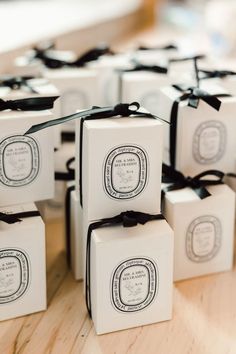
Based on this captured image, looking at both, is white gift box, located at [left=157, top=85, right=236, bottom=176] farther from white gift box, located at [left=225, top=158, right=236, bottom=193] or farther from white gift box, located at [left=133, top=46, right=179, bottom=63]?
white gift box, located at [left=133, top=46, right=179, bottom=63]

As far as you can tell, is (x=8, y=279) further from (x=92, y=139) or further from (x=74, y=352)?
(x=92, y=139)

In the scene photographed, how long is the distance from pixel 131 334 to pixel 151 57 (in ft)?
2.75

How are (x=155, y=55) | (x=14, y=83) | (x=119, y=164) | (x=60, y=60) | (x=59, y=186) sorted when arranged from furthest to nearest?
(x=155, y=55) → (x=60, y=60) → (x=59, y=186) → (x=14, y=83) → (x=119, y=164)

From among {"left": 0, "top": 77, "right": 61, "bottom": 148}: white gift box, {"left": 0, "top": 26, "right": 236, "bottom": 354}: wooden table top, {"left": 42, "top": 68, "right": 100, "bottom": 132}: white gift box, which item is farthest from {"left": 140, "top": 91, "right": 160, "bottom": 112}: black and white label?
{"left": 0, "top": 26, "right": 236, "bottom": 354}: wooden table top

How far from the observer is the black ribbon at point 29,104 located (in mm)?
999

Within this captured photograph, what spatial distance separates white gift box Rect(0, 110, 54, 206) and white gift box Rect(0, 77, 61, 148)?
94 mm

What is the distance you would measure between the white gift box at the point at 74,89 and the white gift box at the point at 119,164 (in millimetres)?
328

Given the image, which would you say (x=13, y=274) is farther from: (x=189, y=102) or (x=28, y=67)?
(x=28, y=67)

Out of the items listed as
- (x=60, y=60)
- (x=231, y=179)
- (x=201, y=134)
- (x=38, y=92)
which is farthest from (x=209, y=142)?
(x=60, y=60)

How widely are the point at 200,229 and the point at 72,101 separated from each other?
1.44 ft

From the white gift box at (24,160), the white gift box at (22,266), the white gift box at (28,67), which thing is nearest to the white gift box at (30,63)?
the white gift box at (28,67)

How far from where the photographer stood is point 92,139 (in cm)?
90

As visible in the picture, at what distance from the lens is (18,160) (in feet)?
3.21

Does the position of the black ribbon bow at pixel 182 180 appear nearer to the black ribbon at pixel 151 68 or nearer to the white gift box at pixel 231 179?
the white gift box at pixel 231 179
